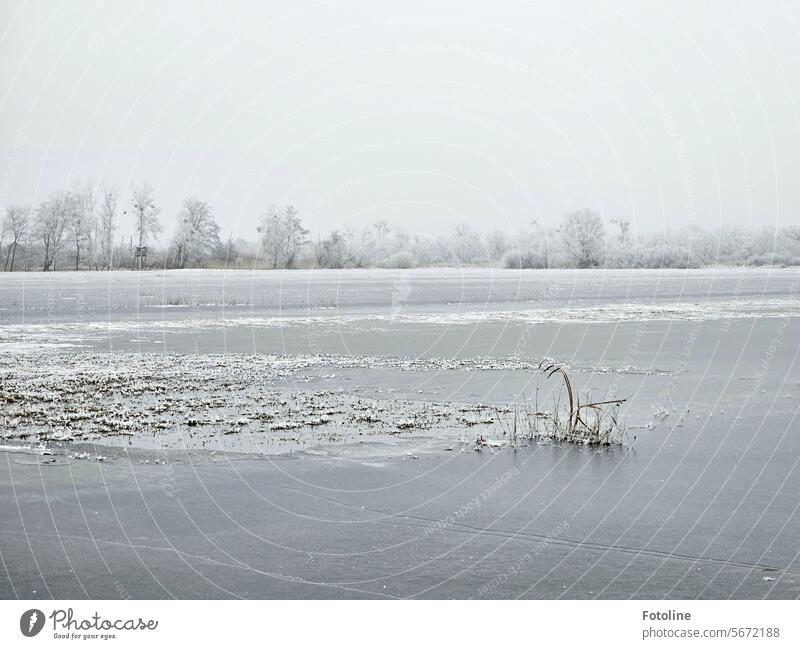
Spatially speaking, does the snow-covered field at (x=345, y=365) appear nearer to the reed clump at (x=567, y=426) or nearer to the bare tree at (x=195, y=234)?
the reed clump at (x=567, y=426)

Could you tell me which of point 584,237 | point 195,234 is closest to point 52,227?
point 195,234

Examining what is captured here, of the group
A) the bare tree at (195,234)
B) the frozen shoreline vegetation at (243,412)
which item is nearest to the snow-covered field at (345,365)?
the frozen shoreline vegetation at (243,412)

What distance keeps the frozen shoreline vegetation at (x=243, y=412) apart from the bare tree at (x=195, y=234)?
55182 millimetres

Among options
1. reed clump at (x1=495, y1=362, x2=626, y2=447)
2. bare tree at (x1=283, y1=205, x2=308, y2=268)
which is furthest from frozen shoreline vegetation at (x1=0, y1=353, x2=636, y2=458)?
bare tree at (x1=283, y1=205, x2=308, y2=268)

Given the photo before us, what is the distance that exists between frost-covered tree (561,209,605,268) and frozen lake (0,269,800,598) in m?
69.8

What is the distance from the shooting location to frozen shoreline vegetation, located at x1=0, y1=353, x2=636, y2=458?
13461 mm

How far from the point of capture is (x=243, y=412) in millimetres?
15727

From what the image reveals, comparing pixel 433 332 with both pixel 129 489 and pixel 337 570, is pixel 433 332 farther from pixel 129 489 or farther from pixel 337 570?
pixel 337 570

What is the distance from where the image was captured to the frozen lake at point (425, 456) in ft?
26.2

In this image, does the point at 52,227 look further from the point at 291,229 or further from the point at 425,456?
the point at 425,456

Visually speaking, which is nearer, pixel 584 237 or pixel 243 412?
pixel 243 412

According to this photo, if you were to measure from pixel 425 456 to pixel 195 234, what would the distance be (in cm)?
6663

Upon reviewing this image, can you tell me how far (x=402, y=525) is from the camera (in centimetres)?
927

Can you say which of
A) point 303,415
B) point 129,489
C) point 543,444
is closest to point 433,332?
point 303,415
